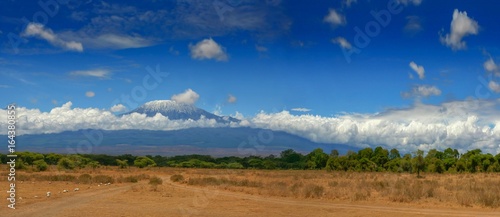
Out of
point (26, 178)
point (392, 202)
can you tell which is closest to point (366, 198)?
point (392, 202)

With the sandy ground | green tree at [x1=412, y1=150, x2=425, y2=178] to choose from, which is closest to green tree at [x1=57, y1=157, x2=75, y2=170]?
the sandy ground

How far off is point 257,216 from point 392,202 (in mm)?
9850

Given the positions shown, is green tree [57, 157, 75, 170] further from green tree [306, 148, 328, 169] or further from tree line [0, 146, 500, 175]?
green tree [306, 148, 328, 169]

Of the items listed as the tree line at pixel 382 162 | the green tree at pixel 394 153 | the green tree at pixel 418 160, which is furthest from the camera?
the green tree at pixel 394 153

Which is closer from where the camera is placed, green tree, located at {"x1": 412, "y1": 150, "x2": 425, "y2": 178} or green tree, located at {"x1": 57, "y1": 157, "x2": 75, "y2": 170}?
green tree, located at {"x1": 412, "y1": 150, "x2": 425, "y2": 178}

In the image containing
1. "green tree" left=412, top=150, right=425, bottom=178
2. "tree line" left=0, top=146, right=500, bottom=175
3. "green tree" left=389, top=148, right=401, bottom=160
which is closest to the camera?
"green tree" left=412, top=150, right=425, bottom=178

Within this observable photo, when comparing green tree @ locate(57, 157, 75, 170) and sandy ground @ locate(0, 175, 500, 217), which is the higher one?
green tree @ locate(57, 157, 75, 170)

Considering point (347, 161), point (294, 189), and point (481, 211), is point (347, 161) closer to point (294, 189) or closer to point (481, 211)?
point (294, 189)

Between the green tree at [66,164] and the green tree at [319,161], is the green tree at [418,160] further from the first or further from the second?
the green tree at [66,164]

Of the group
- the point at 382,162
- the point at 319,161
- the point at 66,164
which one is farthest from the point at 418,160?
the point at 66,164

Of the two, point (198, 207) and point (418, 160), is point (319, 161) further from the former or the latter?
point (198, 207)

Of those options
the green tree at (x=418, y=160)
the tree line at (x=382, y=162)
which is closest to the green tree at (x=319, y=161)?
the tree line at (x=382, y=162)

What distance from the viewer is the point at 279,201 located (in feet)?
87.7

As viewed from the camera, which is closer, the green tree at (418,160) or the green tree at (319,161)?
the green tree at (418,160)
